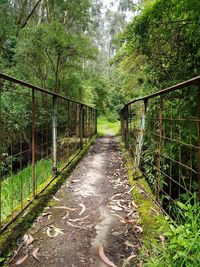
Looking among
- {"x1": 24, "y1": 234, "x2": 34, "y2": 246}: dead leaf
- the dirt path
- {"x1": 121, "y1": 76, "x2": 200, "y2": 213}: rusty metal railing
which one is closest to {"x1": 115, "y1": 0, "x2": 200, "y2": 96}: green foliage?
{"x1": 121, "y1": 76, "x2": 200, "y2": 213}: rusty metal railing

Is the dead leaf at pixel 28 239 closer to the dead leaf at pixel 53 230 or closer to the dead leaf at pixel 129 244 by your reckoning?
the dead leaf at pixel 53 230

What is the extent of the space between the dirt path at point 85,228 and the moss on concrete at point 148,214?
0.33 feet

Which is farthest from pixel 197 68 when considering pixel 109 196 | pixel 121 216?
pixel 121 216

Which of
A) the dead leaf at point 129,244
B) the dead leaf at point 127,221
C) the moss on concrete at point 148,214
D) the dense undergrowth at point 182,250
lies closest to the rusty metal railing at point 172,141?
the moss on concrete at point 148,214

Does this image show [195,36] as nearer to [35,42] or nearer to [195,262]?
[195,262]

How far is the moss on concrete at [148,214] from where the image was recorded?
2.03m

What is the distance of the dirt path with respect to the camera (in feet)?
6.52

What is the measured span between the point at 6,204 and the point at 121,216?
152cm

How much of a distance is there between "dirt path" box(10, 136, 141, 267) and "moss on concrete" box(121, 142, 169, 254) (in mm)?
101

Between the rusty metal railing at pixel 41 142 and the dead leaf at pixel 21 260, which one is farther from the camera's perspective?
the rusty metal railing at pixel 41 142

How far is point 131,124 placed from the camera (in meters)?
5.93

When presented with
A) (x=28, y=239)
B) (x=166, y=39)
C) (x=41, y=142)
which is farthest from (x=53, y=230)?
(x=166, y=39)

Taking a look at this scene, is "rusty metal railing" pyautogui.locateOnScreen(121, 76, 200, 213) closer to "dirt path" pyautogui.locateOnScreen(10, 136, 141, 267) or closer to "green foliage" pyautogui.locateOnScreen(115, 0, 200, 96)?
"dirt path" pyautogui.locateOnScreen(10, 136, 141, 267)

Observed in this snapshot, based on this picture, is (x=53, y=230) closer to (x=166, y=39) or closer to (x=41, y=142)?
(x=41, y=142)
